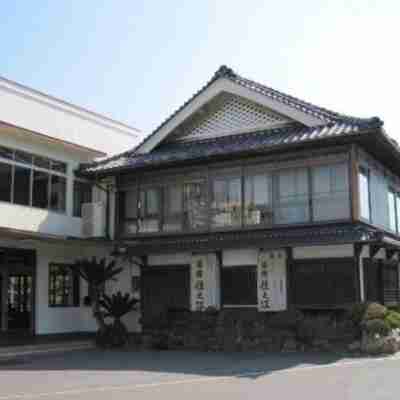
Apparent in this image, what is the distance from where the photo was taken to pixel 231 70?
63.1ft

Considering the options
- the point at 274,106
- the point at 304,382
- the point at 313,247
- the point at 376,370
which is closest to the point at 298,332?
the point at 313,247

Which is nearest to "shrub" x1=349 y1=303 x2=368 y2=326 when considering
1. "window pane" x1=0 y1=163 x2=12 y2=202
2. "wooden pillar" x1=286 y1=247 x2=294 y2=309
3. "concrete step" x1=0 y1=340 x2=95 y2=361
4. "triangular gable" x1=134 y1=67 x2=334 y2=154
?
"wooden pillar" x1=286 y1=247 x2=294 y2=309

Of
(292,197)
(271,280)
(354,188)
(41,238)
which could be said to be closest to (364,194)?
(354,188)

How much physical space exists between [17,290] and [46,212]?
8.01 ft

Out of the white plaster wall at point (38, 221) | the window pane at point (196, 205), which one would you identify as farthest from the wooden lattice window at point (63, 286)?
the window pane at point (196, 205)

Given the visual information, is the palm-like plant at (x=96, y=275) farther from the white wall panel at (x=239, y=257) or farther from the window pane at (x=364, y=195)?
the window pane at (x=364, y=195)

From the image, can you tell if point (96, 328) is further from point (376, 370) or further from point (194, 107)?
point (376, 370)

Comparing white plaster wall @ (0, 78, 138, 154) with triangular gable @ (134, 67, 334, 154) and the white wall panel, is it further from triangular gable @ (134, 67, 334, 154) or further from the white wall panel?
the white wall panel

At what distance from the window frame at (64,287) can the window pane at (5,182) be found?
3078 millimetres

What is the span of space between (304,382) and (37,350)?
335 inches

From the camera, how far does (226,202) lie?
59.6 feet

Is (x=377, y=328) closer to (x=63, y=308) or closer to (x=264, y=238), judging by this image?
(x=264, y=238)

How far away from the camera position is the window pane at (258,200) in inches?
687

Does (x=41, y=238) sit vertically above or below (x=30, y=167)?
below
